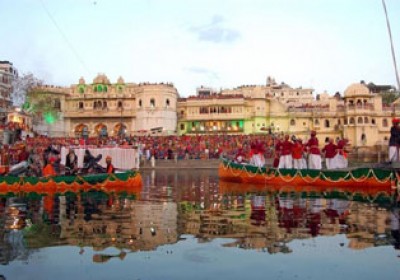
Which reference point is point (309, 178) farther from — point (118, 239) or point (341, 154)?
point (118, 239)

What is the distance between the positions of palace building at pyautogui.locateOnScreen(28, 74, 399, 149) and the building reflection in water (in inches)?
1854

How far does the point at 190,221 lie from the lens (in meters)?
10.6

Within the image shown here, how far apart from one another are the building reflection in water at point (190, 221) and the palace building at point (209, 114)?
1854 inches

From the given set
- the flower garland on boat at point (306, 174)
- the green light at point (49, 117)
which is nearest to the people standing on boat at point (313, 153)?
the flower garland on boat at point (306, 174)

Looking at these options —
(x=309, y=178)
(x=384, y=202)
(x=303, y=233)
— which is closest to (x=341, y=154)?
(x=309, y=178)

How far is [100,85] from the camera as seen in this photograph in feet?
224

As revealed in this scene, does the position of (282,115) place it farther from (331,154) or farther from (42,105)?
(331,154)

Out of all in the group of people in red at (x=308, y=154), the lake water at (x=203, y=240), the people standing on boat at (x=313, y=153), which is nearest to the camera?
the lake water at (x=203, y=240)

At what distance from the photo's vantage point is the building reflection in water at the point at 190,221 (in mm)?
8219

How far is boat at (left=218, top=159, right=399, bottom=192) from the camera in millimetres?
17688

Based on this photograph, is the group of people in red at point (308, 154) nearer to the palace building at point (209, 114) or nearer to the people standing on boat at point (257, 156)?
the people standing on boat at point (257, 156)

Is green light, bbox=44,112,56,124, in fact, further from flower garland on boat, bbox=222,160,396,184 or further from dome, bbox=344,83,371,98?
flower garland on boat, bbox=222,160,396,184

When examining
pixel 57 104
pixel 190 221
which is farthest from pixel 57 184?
pixel 57 104

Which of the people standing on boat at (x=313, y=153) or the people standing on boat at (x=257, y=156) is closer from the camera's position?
the people standing on boat at (x=313, y=153)
